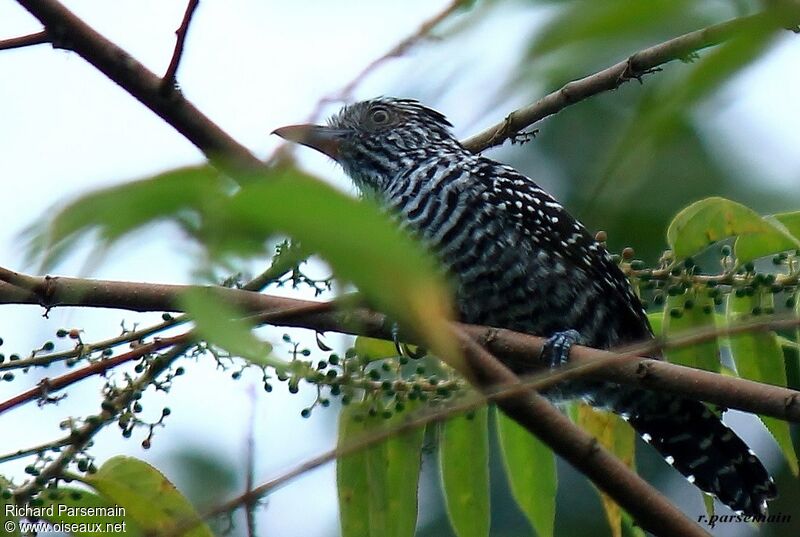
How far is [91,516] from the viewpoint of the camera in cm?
250

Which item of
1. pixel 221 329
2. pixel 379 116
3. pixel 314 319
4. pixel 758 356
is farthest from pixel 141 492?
pixel 379 116

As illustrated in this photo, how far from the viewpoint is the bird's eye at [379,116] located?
439 cm

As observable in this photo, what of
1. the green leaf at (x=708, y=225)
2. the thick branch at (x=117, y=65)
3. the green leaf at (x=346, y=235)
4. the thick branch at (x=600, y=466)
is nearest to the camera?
the green leaf at (x=346, y=235)

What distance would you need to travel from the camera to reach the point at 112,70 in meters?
1.59

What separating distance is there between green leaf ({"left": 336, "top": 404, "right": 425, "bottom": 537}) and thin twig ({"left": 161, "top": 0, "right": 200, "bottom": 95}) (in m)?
1.16

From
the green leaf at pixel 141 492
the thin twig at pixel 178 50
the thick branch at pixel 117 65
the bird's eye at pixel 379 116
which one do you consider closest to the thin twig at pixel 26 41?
the thick branch at pixel 117 65

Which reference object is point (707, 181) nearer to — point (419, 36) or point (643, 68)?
point (643, 68)

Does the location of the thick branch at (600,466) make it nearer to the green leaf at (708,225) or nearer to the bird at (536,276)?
the green leaf at (708,225)

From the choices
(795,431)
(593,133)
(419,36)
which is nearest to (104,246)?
(419,36)

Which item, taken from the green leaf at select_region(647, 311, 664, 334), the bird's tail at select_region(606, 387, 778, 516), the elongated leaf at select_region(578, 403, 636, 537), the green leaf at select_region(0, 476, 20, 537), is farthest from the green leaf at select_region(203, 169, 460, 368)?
the bird's tail at select_region(606, 387, 778, 516)

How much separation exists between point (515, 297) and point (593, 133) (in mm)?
2917

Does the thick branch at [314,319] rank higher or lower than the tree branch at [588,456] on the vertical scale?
higher

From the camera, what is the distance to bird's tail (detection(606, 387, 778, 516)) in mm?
3480

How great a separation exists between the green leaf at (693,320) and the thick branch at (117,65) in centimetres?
141
